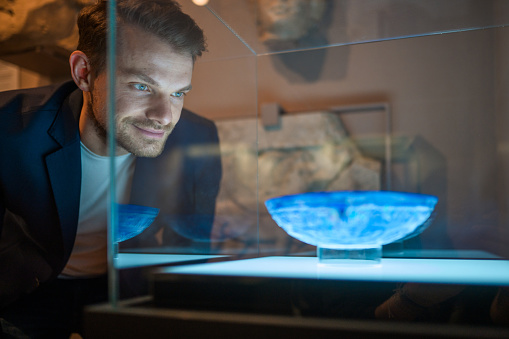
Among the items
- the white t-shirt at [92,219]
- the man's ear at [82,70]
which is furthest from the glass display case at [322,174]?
the man's ear at [82,70]

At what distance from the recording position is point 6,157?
3.28 ft

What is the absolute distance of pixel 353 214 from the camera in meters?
0.59

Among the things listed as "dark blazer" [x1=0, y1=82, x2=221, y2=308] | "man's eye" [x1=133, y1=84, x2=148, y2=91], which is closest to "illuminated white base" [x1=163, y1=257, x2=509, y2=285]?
"dark blazer" [x1=0, y1=82, x2=221, y2=308]

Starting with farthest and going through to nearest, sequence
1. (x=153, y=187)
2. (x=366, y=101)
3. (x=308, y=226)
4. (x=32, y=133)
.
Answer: (x=366, y=101) → (x=32, y=133) → (x=153, y=187) → (x=308, y=226)

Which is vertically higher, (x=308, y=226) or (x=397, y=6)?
(x=397, y=6)

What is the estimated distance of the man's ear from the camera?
956 mm

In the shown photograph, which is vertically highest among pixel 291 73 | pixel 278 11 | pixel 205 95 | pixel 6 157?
pixel 278 11

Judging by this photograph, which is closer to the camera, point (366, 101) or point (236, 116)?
point (236, 116)

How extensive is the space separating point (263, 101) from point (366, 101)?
0.96 ft

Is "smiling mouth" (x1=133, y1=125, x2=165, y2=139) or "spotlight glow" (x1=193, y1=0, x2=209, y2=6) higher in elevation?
"spotlight glow" (x1=193, y1=0, x2=209, y2=6)

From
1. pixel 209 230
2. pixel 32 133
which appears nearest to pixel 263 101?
pixel 209 230

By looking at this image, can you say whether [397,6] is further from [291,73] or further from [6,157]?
[6,157]

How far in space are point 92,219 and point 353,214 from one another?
2.58 feet

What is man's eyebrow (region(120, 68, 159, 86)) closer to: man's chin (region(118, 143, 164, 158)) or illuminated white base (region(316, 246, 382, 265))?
man's chin (region(118, 143, 164, 158))
